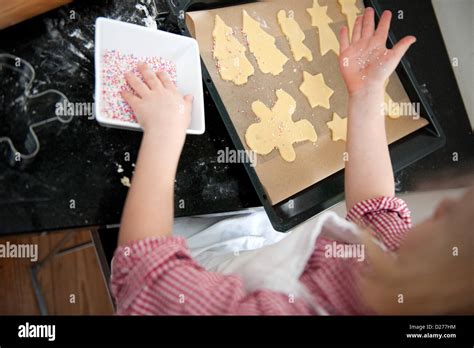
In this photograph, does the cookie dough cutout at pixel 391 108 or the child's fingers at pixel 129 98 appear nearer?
the child's fingers at pixel 129 98

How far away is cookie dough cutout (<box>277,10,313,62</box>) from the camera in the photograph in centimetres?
79

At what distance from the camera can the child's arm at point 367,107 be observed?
2.17 feet

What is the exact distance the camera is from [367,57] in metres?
0.72

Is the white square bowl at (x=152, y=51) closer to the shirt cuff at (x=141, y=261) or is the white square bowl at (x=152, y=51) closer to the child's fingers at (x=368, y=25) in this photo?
the shirt cuff at (x=141, y=261)

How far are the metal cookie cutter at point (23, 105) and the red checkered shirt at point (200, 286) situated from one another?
0.18m

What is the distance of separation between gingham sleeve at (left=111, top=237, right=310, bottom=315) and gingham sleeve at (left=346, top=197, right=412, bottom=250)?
147 millimetres

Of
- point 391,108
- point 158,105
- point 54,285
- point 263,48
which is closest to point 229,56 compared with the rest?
point 263,48

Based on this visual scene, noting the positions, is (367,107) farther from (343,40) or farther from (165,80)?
(165,80)

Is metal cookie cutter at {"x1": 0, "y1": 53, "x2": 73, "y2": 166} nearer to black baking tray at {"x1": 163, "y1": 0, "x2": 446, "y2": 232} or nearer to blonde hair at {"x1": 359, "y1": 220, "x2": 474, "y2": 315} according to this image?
black baking tray at {"x1": 163, "y1": 0, "x2": 446, "y2": 232}

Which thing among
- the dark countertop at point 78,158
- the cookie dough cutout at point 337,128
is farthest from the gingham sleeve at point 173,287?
the cookie dough cutout at point 337,128

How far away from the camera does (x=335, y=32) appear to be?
0.82m

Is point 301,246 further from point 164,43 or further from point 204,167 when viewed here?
point 164,43

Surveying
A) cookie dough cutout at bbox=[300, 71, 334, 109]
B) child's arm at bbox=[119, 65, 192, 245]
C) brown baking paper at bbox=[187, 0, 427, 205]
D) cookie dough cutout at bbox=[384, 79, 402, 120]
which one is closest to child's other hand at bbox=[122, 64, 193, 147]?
child's arm at bbox=[119, 65, 192, 245]
